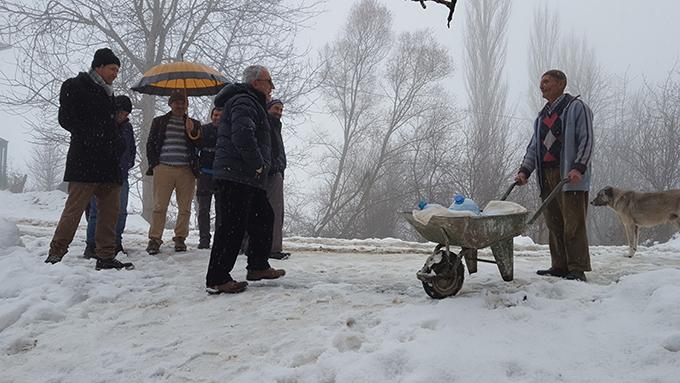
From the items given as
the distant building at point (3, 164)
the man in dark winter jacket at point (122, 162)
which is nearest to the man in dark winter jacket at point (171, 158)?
the man in dark winter jacket at point (122, 162)

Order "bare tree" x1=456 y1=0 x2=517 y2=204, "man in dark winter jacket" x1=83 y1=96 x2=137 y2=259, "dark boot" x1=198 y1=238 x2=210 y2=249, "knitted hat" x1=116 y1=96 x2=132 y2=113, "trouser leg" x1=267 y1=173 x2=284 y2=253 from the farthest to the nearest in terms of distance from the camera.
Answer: "bare tree" x1=456 y1=0 x2=517 y2=204 < "dark boot" x1=198 y1=238 x2=210 y2=249 < "trouser leg" x1=267 y1=173 x2=284 y2=253 < "man in dark winter jacket" x1=83 y1=96 x2=137 y2=259 < "knitted hat" x1=116 y1=96 x2=132 y2=113

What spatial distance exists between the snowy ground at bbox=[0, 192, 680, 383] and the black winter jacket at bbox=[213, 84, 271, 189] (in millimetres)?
1074

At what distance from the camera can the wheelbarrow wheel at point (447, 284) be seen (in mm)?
3672

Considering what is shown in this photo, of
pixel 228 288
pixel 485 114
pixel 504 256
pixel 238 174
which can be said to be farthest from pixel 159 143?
pixel 485 114

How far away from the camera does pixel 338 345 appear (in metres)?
2.96

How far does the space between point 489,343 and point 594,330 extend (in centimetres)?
69

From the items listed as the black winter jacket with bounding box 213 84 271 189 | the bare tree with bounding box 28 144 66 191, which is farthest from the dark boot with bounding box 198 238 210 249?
the bare tree with bounding box 28 144 66 191

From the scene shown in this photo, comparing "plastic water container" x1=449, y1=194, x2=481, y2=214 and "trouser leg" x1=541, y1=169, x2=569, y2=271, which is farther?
"trouser leg" x1=541, y1=169, x2=569, y2=271

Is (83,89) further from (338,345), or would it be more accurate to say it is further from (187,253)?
(338,345)

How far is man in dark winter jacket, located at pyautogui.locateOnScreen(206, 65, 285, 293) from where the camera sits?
167 inches

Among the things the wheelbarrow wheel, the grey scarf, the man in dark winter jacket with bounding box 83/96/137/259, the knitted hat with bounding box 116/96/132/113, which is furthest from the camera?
the man in dark winter jacket with bounding box 83/96/137/259

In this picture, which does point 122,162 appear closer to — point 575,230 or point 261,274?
point 261,274

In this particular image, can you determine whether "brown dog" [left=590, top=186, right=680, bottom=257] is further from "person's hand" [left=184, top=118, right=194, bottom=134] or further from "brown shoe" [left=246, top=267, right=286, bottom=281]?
"person's hand" [left=184, top=118, right=194, bottom=134]

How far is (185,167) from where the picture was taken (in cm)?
622
